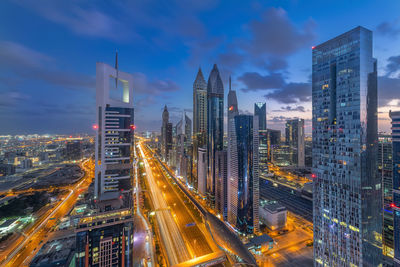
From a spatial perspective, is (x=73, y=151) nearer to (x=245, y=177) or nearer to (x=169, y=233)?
(x=169, y=233)

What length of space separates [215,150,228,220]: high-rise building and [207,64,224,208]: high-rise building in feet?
16.1

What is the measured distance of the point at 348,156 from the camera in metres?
33.1

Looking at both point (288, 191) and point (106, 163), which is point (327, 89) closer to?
point (106, 163)

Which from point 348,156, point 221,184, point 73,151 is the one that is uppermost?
point 348,156

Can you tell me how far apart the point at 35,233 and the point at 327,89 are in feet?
320

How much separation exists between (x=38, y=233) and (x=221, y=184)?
2711 inches

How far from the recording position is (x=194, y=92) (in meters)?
137

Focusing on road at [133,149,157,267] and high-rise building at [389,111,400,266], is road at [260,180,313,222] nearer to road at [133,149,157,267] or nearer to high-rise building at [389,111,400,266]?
high-rise building at [389,111,400,266]

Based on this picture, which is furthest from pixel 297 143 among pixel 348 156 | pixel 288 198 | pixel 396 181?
pixel 348 156

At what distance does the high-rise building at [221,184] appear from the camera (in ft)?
240

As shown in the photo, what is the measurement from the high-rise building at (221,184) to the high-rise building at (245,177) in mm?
7381

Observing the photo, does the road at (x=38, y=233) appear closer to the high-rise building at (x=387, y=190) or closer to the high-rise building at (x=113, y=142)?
the high-rise building at (x=113, y=142)

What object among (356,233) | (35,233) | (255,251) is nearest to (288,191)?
(255,251)

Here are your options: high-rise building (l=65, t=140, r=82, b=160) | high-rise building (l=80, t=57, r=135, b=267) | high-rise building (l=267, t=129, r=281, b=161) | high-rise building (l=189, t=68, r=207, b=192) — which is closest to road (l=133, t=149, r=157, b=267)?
high-rise building (l=80, t=57, r=135, b=267)
